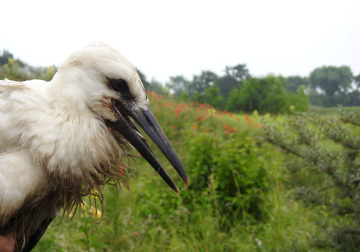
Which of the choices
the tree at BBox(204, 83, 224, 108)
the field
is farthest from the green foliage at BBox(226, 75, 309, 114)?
the field

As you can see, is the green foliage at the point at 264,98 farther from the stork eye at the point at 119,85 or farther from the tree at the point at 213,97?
the stork eye at the point at 119,85

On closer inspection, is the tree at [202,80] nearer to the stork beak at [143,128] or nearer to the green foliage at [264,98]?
the green foliage at [264,98]

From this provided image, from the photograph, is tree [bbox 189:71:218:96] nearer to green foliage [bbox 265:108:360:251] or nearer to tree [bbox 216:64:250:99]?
tree [bbox 216:64:250:99]

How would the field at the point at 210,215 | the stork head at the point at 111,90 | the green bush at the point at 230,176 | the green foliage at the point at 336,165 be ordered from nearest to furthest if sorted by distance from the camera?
the stork head at the point at 111,90 → the green foliage at the point at 336,165 → the field at the point at 210,215 → the green bush at the point at 230,176

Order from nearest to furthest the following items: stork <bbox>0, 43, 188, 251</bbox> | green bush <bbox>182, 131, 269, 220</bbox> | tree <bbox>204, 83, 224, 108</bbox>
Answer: stork <bbox>0, 43, 188, 251</bbox>, green bush <bbox>182, 131, 269, 220</bbox>, tree <bbox>204, 83, 224, 108</bbox>

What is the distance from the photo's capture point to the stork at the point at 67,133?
112cm

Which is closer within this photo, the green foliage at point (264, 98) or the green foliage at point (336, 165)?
the green foliage at point (336, 165)

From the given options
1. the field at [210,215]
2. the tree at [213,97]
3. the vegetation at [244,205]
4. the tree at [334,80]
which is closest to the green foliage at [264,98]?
the tree at [213,97]

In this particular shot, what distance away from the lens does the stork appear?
112 centimetres

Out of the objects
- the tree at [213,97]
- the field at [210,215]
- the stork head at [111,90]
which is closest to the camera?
the stork head at [111,90]

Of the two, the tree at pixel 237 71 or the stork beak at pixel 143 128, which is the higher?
the tree at pixel 237 71

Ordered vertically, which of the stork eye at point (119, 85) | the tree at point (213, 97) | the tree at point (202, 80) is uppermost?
the tree at point (202, 80)

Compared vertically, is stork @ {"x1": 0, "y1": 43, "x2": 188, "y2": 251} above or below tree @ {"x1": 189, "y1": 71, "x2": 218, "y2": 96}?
below

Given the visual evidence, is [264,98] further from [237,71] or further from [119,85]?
[119,85]
